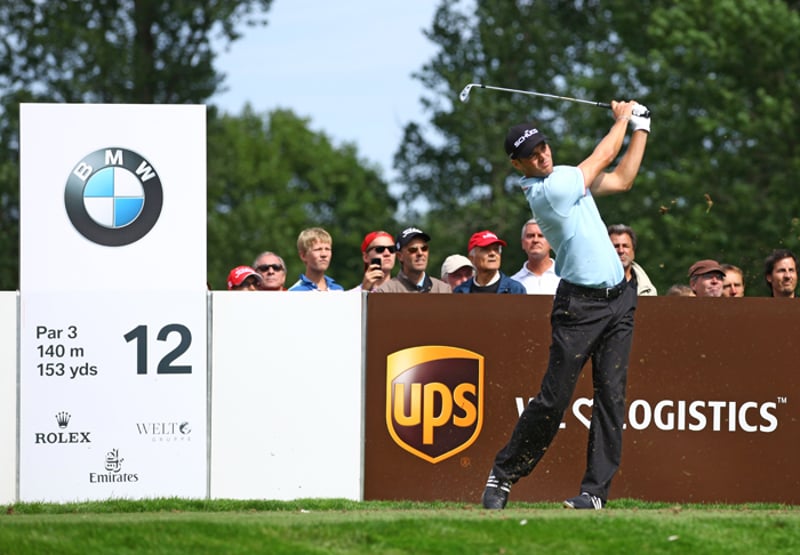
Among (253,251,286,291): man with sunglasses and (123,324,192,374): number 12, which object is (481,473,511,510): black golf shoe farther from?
(253,251,286,291): man with sunglasses

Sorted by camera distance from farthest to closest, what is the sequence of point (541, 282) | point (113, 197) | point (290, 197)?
point (290, 197) < point (541, 282) < point (113, 197)

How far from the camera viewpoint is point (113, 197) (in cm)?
1080

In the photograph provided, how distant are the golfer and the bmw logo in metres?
2.97

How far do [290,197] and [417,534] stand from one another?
62.9 meters

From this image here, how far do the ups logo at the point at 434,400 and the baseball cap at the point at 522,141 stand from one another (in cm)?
226

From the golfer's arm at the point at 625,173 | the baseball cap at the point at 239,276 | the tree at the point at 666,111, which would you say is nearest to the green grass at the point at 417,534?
the golfer's arm at the point at 625,173

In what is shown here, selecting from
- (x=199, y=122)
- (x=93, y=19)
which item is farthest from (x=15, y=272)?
(x=199, y=122)

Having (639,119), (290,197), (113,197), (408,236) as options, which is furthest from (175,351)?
(290,197)

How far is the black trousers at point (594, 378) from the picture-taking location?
9094mm

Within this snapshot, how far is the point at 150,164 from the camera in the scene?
1082 centimetres

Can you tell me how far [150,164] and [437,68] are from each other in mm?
34946

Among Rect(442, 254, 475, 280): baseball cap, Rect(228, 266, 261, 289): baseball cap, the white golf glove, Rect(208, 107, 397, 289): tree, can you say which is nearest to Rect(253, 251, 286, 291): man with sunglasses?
Rect(228, 266, 261, 289): baseball cap

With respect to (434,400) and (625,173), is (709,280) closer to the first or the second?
(434,400)

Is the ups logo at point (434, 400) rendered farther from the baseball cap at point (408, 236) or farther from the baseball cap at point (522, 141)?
the baseball cap at point (522, 141)
